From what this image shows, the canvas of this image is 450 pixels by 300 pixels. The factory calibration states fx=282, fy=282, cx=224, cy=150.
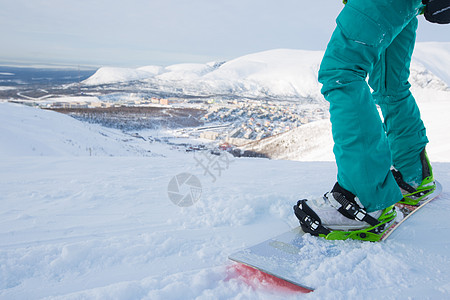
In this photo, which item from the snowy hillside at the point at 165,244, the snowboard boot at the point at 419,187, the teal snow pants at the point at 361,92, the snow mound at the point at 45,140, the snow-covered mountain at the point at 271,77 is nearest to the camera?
the snowy hillside at the point at 165,244

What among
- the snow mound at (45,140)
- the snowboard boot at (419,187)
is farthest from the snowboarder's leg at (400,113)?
the snow mound at (45,140)

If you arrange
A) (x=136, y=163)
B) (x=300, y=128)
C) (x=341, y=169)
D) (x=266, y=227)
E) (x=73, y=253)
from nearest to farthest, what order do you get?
(x=73, y=253) → (x=341, y=169) → (x=266, y=227) → (x=136, y=163) → (x=300, y=128)

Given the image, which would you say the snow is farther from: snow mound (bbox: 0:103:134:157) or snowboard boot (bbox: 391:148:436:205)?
snow mound (bbox: 0:103:134:157)

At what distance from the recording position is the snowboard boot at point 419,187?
1.38 m

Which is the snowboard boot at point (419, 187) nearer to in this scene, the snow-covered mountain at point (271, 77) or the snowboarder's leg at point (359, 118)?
the snowboarder's leg at point (359, 118)

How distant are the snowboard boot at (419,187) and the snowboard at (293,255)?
36 centimetres

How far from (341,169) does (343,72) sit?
0.34 m

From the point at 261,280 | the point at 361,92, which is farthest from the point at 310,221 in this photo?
the point at 361,92

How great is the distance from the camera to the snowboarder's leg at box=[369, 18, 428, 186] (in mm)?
1407

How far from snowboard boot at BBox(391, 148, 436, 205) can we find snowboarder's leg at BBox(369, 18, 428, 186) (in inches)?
1.0

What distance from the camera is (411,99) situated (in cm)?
149

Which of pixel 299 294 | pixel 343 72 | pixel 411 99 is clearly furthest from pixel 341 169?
pixel 411 99

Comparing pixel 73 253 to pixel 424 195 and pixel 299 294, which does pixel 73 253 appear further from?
pixel 424 195

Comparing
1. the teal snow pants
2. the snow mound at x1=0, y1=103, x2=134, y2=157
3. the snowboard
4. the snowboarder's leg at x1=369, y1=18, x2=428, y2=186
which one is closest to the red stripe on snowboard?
the snowboard
